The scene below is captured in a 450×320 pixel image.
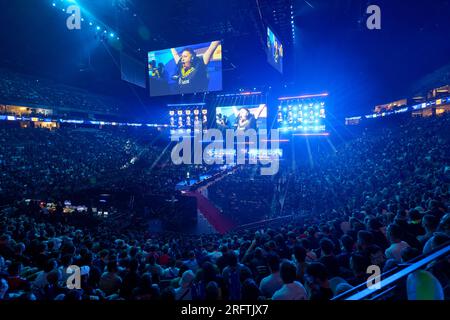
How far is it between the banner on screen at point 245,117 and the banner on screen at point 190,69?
6746 mm

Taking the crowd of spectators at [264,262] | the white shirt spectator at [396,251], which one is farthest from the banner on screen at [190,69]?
the white shirt spectator at [396,251]

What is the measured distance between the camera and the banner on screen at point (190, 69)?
66.8 ft

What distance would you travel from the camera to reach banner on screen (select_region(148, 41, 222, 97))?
20.4 m

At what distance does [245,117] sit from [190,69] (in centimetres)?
836

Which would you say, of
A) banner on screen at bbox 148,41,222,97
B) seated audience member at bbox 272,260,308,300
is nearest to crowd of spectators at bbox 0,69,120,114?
banner on screen at bbox 148,41,222,97

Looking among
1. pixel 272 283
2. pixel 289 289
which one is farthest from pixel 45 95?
pixel 289 289

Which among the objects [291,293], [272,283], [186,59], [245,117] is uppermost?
[186,59]

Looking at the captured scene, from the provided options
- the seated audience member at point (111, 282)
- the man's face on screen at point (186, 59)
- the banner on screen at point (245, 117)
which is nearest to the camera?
the seated audience member at point (111, 282)

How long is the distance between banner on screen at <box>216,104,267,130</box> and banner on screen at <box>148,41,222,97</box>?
6.75m

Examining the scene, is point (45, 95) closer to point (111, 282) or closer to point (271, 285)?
point (111, 282)

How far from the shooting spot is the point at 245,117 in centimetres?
2672

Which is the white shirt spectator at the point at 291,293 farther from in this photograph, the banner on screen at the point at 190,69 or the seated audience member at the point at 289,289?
the banner on screen at the point at 190,69

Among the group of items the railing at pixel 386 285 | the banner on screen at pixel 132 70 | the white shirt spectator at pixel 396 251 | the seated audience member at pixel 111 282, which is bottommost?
the seated audience member at pixel 111 282
